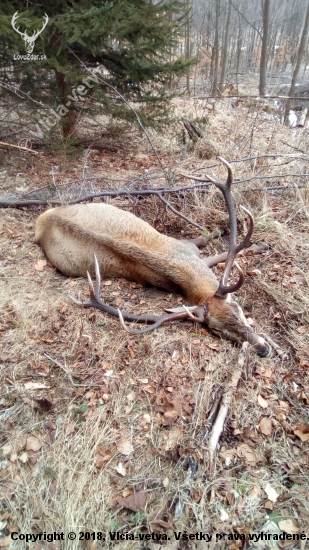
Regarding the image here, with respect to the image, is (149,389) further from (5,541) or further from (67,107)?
(67,107)

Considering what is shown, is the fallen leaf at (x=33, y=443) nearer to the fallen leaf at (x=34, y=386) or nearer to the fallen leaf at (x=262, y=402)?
the fallen leaf at (x=34, y=386)

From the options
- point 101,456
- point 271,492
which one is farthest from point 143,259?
point 271,492

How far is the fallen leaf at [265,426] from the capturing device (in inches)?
107

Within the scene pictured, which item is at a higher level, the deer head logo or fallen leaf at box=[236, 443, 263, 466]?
the deer head logo

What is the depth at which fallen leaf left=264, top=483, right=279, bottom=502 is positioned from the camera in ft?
7.87

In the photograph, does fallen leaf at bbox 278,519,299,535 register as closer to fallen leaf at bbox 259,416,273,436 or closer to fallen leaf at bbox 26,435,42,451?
fallen leaf at bbox 259,416,273,436

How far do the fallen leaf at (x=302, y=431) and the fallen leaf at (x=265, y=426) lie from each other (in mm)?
188

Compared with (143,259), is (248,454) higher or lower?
lower

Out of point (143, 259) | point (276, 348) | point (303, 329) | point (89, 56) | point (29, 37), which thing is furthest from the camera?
point (89, 56)

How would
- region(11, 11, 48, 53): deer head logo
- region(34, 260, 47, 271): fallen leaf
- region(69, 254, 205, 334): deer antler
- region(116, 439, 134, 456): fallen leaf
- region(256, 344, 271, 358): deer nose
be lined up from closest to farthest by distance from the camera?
region(116, 439, 134, 456): fallen leaf → region(256, 344, 271, 358): deer nose → region(69, 254, 205, 334): deer antler → region(34, 260, 47, 271): fallen leaf → region(11, 11, 48, 53): deer head logo

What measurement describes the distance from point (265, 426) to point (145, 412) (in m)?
0.96

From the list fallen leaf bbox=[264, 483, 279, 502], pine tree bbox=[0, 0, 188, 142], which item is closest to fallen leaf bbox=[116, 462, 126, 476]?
fallen leaf bbox=[264, 483, 279, 502]

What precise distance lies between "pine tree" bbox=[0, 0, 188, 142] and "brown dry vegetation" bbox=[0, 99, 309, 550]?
3.63 m

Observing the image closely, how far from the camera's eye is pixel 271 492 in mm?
2428
